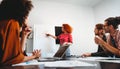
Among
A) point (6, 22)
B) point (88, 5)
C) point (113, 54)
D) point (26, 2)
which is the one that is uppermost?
point (88, 5)

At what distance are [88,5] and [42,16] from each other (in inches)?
58.6

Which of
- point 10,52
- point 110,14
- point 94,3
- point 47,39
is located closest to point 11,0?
point 10,52

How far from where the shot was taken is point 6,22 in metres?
0.95

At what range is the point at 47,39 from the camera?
4027 mm

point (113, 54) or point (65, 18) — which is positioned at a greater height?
point (65, 18)

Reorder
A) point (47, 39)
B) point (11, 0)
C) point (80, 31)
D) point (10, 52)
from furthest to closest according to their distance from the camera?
point (80, 31) < point (47, 39) < point (11, 0) < point (10, 52)

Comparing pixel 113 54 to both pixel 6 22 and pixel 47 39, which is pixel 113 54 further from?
pixel 47 39

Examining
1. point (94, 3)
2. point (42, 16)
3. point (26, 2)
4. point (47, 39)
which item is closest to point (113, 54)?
point (26, 2)

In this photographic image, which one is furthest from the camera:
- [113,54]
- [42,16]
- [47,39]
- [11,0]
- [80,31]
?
[80,31]

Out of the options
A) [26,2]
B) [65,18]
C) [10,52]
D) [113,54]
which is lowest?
[113,54]

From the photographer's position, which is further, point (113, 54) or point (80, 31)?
point (80, 31)

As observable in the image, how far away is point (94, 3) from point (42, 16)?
1.61 meters

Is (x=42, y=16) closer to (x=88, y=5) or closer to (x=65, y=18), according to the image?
(x=65, y=18)

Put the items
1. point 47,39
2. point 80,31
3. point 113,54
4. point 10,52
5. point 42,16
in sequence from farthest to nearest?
1. point 80,31
2. point 42,16
3. point 47,39
4. point 113,54
5. point 10,52
